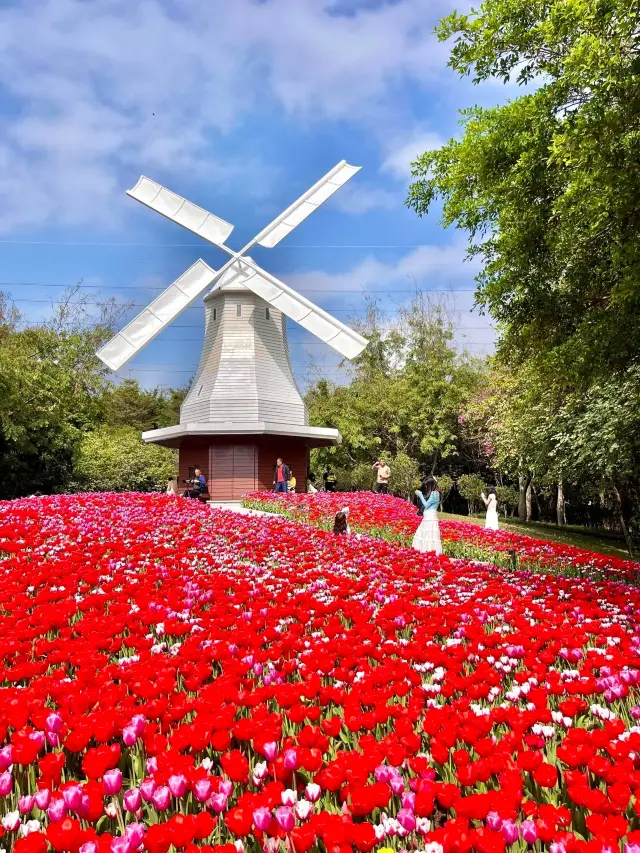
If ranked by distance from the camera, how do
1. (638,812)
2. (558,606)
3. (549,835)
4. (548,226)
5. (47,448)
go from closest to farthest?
(549,835) → (638,812) → (558,606) → (548,226) → (47,448)

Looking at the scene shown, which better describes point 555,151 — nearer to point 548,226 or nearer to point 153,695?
point 548,226

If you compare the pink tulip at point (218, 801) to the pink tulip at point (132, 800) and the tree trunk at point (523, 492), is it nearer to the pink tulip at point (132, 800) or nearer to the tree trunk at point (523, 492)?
the pink tulip at point (132, 800)

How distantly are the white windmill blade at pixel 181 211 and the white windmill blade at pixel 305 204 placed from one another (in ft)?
6.59

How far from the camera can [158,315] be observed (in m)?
29.3

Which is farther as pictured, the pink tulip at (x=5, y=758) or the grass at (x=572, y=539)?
the grass at (x=572, y=539)

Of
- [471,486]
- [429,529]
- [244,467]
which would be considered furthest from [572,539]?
[429,529]

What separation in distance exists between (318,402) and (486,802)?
42.2 m

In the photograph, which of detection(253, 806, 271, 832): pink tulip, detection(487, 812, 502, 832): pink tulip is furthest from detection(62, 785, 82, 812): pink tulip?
detection(487, 812, 502, 832): pink tulip

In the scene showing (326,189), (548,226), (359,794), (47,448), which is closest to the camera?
(359,794)

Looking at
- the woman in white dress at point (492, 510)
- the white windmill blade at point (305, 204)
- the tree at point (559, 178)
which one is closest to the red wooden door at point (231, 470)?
the woman in white dress at point (492, 510)

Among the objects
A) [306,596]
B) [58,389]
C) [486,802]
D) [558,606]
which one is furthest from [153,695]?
[58,389]

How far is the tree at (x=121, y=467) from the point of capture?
3434 centimetres

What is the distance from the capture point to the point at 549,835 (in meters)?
2.24

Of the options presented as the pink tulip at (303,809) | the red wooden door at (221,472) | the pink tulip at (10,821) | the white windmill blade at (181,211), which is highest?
the white windmill blade at (181,211)
